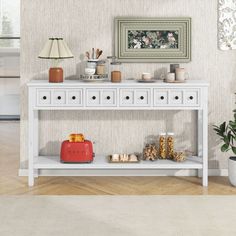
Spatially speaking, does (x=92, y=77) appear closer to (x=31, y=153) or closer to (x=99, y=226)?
(x=31, y=153)

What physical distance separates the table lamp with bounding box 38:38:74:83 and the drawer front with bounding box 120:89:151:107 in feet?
1.89

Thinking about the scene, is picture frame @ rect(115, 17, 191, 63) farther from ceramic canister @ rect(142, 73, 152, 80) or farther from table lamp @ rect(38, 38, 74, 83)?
table lamp @ rect(38, 38, 74, 83)

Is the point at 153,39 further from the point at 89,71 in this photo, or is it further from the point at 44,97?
the point at 44,97

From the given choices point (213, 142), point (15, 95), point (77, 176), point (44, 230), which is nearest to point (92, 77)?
point (77, 176)

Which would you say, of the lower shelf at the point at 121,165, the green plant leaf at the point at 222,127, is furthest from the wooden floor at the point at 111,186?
the green plant leaf at the point at 222,127

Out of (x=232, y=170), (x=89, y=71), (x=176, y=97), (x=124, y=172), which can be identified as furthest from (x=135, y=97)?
(x=232, y=170)

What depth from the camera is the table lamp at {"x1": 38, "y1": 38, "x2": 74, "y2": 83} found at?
4.68m

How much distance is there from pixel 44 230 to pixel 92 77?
167cm

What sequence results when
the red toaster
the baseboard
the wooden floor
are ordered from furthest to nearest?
the baseboard, the red toaster, the wooden floor

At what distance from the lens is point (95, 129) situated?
507 cm

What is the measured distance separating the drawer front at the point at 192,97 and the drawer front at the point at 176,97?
1.4 inches

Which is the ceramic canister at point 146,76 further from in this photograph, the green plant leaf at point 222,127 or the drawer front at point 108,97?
the green plant leaf at point 222,127

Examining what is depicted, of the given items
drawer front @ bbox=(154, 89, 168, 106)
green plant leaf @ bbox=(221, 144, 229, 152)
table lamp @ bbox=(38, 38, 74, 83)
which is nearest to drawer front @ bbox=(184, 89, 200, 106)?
drawer front @ bbox=(154, 89, 168, 106)

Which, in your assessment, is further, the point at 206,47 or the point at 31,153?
the point at 206,47
